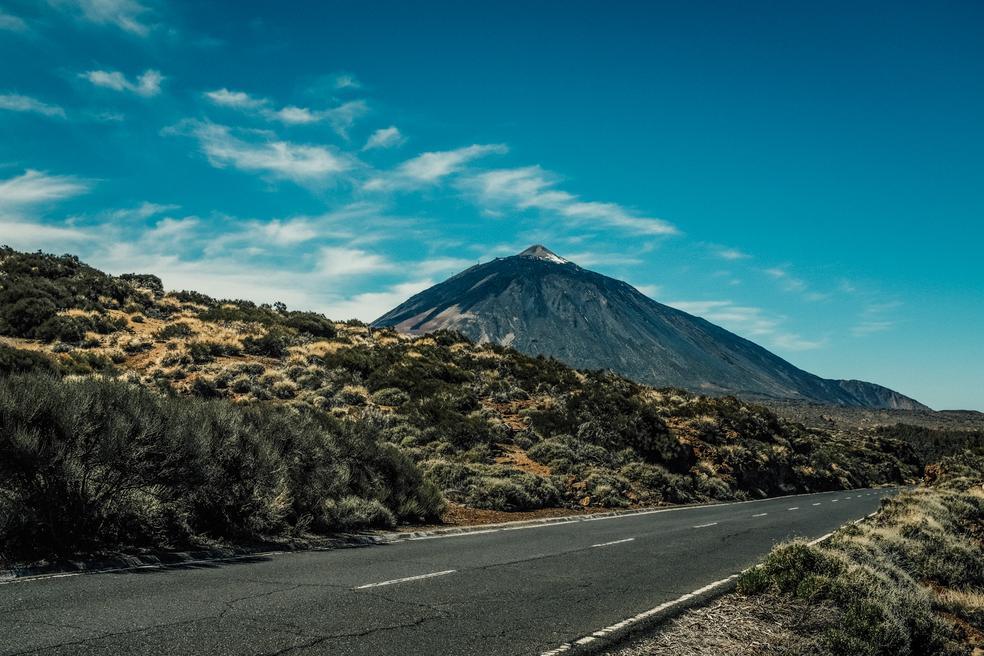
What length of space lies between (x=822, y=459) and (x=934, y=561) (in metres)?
33.0

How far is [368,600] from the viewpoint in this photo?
738cm

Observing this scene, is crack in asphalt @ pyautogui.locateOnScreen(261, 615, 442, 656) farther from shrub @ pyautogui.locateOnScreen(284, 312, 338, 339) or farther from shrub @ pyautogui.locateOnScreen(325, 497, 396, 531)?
shrub @ pyautogui.locateOnScreen(284, 312, 338, 339)

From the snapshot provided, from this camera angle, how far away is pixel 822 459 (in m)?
43.2

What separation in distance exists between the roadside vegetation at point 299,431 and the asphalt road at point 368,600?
1722 millimetres

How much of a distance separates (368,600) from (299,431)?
742 cm

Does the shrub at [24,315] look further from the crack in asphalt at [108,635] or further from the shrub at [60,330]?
the crack in asphalt at [108,635]

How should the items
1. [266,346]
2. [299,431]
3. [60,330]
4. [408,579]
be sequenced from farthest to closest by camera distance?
[266,346] < [60,330] < [299,431] < [408,579]

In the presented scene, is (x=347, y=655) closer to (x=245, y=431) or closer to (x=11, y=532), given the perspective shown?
(x=11, y=532)

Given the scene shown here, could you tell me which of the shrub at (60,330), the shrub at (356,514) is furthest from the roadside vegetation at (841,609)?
the shrub at (60,330)

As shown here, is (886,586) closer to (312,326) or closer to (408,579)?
(408,579)

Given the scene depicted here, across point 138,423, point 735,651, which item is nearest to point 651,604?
point 735,651

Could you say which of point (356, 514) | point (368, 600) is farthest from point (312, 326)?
point (368, 600)

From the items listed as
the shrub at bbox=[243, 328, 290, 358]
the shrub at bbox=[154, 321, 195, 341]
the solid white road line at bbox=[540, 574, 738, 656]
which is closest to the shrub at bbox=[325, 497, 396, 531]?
the solid white road line at bbox=[540, 574, 738, 656]

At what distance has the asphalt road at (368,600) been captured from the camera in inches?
224
